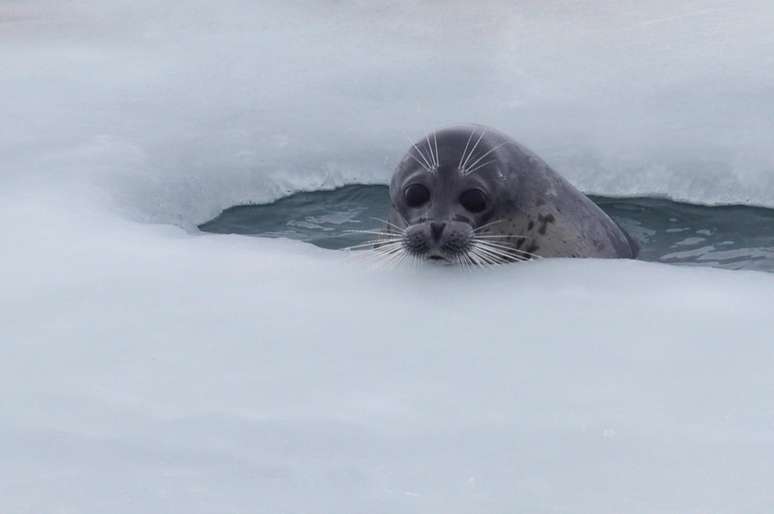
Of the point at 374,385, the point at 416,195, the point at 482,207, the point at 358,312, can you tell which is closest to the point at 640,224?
the point at 482,207

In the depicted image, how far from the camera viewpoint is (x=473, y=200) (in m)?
4.33

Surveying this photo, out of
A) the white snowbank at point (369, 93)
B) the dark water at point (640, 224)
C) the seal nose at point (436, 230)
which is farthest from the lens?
the white snowbank at point (369, 93)

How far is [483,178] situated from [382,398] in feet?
5.63

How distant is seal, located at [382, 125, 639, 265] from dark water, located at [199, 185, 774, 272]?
535mm

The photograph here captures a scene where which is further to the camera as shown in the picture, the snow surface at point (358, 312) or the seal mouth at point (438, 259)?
the seal mouth at point (438, 259)

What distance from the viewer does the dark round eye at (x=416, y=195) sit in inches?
169

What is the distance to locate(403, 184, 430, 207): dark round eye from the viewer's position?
14.1ft

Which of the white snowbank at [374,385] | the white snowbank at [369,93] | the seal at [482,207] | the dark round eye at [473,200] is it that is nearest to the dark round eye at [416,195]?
the seal at [482,207]

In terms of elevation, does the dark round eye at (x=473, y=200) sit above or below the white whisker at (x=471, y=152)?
below

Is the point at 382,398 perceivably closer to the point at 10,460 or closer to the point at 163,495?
the point at 163,495

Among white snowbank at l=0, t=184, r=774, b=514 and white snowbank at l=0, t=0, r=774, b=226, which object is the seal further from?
white snowbank at l=0, t=0, r=774, b=226

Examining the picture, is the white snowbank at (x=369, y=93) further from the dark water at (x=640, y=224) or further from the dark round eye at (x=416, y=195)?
the dark round eye at (x=416, y=195)

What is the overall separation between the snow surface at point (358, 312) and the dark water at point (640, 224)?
3.9 inches

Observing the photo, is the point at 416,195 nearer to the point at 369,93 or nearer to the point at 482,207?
the point at 482,207
